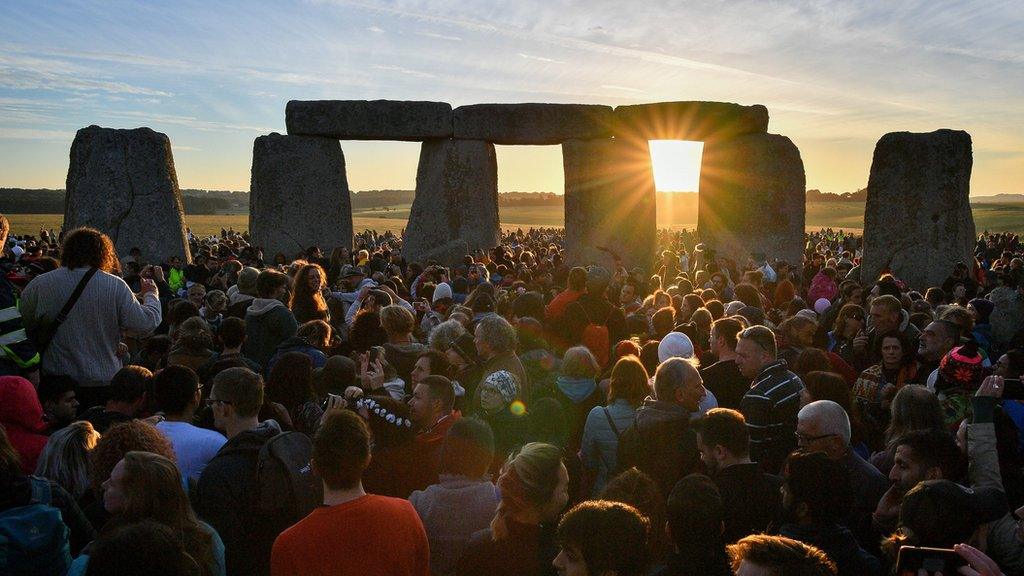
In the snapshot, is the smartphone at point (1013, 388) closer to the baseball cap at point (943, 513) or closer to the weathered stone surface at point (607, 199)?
the baseball cap at point (943, 513)

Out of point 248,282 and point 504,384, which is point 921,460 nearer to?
point 504,384

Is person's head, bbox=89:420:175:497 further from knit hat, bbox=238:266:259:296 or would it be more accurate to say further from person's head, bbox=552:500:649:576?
knit hat, bbox=238:266:259:296

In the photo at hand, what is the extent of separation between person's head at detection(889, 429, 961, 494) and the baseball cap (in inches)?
13.0

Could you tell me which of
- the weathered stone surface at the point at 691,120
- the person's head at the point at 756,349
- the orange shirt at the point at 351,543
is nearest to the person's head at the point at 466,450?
the orange shirt at the point at 351,543

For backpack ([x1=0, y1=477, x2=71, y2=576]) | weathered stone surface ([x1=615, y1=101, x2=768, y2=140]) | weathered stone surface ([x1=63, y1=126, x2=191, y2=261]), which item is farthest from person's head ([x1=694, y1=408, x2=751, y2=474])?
weathered stone surface ([x1=615, y1=101, x2=768, y2=140])

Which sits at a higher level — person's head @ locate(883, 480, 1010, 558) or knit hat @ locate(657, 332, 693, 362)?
knit hat @ locate(657, 332, 693, 362)

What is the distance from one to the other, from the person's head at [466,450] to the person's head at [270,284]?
324 cm

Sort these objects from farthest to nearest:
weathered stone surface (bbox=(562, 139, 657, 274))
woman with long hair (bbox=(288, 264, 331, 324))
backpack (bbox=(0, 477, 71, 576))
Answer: weathered stone surface (bbox=(562, 139, 657, 274))
woman with long hair (bbox=(288, 264, 331, 324))
backpack (bbox=(0, 477, 71, 576))

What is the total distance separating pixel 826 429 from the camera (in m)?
3.54

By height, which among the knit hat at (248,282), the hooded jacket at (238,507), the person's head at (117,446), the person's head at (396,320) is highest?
the knit hat at (248,282)

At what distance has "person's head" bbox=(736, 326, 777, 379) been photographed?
4.62 meters

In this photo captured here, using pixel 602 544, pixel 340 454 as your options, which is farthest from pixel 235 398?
pixel 602 544

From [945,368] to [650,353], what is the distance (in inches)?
78.6

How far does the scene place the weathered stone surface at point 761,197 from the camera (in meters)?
16.0
